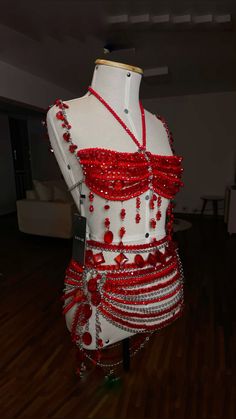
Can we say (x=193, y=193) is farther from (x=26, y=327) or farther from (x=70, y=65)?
(x=26, y=327)

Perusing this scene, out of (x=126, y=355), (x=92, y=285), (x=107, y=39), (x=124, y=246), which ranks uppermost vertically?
(x=107, y=39)

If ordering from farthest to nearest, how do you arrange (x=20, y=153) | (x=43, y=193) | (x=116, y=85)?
(x=20, y=153)
(x=43, y=193)
(x=116, y=85)

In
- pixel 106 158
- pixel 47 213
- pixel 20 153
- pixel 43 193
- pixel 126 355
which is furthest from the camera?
pixel 20 153

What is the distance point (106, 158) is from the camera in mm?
867

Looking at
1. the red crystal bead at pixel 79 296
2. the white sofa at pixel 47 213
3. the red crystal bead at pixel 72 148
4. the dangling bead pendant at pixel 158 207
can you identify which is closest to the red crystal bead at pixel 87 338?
the red crystal bead at pixel 79 296

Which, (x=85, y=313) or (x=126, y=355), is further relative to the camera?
(x=126, y=355)

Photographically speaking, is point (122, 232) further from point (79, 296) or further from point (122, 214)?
point (79, 296)

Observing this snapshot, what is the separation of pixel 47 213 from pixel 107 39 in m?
2.39

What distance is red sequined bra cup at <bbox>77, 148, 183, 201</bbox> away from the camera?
87 cm

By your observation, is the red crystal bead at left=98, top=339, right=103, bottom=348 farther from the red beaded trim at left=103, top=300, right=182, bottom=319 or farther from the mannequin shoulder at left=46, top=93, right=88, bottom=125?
the mannequin shoulder at left=46, top=93, right=88, bottom=125

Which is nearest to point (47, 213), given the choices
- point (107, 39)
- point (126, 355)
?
point (107, 39)

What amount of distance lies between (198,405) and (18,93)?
11.6ft

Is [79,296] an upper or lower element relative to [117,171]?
lower

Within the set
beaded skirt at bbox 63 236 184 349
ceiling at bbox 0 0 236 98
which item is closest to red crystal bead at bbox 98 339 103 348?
beaded skirt at bbox 63 236 184 349
